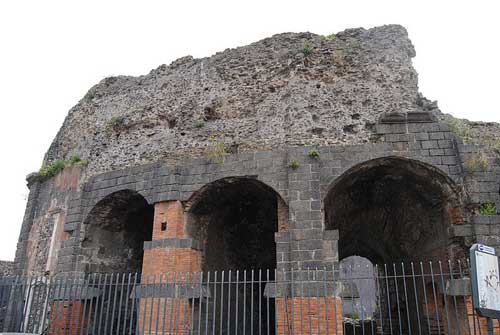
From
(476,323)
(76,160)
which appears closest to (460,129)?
(476,323)

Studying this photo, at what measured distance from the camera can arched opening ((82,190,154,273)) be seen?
10.5m

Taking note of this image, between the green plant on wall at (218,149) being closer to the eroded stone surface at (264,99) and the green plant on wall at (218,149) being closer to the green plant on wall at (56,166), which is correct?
the eroded stone surface at (264,99)

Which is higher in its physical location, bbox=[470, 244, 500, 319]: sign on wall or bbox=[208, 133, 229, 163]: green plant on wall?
bbox=[208, 133, 229, 163]: green plant on wall

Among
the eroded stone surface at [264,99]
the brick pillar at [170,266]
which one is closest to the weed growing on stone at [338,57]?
the eroded stone surface at [264,99]

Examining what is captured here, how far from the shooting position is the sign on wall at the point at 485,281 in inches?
165

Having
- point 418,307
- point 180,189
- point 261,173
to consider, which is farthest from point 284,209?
point 418,307

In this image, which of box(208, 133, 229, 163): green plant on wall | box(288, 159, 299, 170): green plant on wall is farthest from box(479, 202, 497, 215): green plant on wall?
box(208, 133, 229, 163): green plant on wall

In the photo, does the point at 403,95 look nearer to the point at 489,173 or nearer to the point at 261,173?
the point at 489,173

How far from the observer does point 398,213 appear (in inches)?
411

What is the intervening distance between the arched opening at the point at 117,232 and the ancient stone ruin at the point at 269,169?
36 mm

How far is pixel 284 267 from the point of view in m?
7.99

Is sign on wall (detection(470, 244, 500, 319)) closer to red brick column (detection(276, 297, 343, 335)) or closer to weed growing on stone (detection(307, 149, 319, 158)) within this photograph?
red brick column (detection(276, 297, 343, 335))

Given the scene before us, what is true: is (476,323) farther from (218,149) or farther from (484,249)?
(218,149)

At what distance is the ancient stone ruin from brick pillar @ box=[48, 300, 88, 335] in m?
0.83
